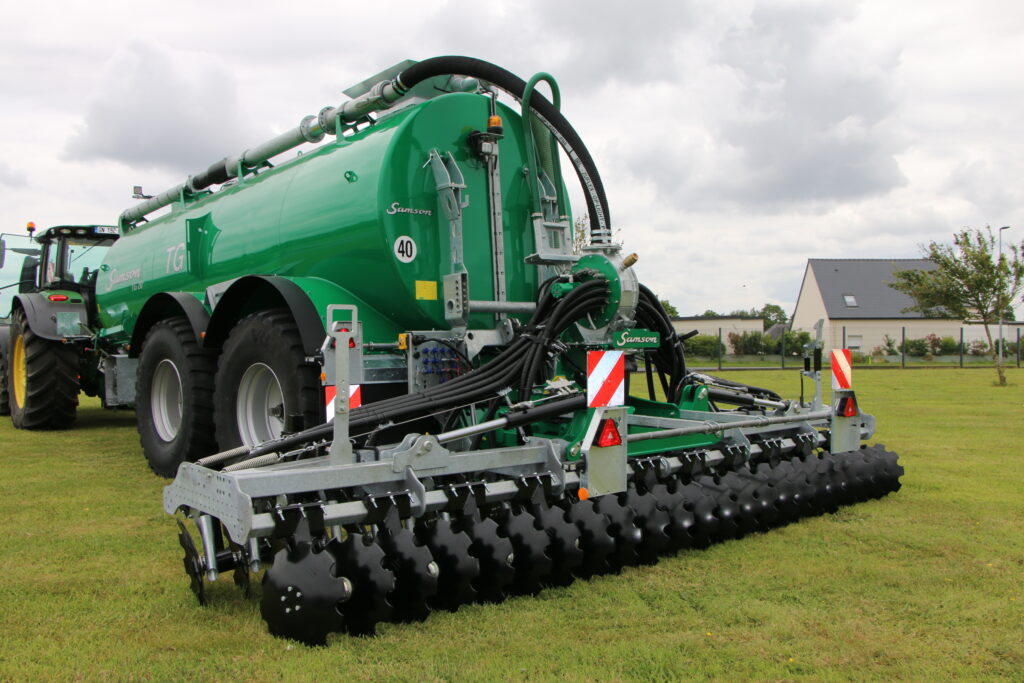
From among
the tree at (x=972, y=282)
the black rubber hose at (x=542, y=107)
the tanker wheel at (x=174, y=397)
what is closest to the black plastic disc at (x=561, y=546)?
the black rubber hose at (x=542, y=107)

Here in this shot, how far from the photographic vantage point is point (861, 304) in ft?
130

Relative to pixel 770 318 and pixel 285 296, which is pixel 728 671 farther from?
pixel 770 318

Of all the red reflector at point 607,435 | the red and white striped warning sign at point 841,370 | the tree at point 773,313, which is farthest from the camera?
the tree at point 773,313

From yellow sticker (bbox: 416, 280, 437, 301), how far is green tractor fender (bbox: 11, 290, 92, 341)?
5.74 metres

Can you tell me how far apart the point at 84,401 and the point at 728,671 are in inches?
566

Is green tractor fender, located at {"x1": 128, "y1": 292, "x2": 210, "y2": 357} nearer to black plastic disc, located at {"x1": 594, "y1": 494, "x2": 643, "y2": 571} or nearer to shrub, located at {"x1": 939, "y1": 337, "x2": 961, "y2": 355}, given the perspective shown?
→ black plastic disc, located at {"x1": 594, "y1": 494, "x2": 643, "y2": 571}

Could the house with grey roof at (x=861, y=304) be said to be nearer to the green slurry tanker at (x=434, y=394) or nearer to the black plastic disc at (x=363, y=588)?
the green slurry tanker at (x=434, y=394)

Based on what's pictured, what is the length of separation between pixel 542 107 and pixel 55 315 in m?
6.56

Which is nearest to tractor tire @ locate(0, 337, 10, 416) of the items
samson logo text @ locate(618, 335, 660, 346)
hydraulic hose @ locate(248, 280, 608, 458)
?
hydraulic hose @ locate(248, 280, 608, 458)

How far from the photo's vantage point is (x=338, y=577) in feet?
9.63

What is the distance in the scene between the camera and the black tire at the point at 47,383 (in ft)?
28.9

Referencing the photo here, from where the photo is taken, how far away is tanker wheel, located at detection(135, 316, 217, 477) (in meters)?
5.82

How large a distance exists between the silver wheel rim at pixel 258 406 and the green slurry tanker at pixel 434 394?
0.01m

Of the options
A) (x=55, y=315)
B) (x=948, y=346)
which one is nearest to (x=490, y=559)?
(x=55, y=315)
